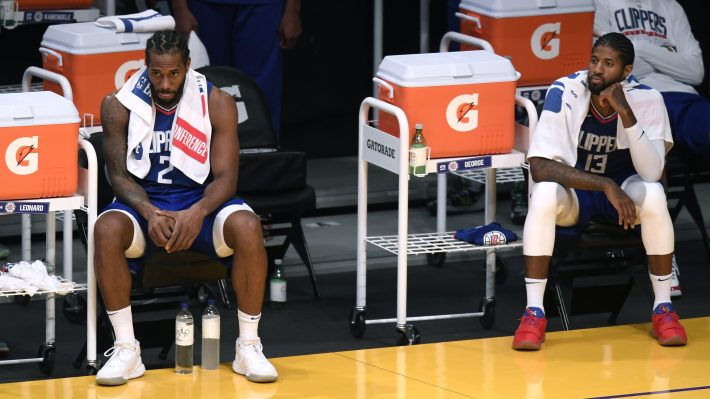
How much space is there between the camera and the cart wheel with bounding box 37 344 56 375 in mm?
6242

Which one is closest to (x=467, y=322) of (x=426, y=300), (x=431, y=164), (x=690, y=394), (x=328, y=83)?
(x=426, y=300)

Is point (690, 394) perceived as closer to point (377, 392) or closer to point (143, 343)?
point (377, 392)

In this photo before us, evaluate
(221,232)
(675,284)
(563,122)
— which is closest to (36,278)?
(221,232)

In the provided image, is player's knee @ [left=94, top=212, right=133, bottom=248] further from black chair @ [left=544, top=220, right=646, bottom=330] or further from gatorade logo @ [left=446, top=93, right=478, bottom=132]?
black chair @ [left=544, top=220, right=646, bottom=330]

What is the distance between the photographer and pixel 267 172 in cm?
712

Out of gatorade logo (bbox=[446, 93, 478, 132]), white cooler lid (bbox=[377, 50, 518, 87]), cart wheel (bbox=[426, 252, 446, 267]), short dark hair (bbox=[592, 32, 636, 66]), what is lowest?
cart wheel (bbox=[426, 252, 446, 267])

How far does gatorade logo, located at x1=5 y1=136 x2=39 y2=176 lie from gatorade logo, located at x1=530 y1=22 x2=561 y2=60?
2491 mm

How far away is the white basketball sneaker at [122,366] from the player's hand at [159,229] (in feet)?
1.22

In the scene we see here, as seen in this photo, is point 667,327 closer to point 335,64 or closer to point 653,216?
point 653,216

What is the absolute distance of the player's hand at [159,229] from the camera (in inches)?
233

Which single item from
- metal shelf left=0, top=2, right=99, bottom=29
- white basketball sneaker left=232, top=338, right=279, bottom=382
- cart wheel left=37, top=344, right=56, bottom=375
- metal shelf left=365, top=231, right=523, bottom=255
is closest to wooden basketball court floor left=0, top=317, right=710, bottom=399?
white basketball sneaker left=232, top=338, right=279, bottom=382

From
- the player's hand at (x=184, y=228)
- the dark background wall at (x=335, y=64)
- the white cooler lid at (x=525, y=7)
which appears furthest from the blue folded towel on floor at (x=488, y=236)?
the dark background wall at (x=335, y=64)

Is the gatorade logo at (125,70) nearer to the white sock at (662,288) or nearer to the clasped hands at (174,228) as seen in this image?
the clasped hands at (174,228)

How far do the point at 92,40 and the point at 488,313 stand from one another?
1.97 m
